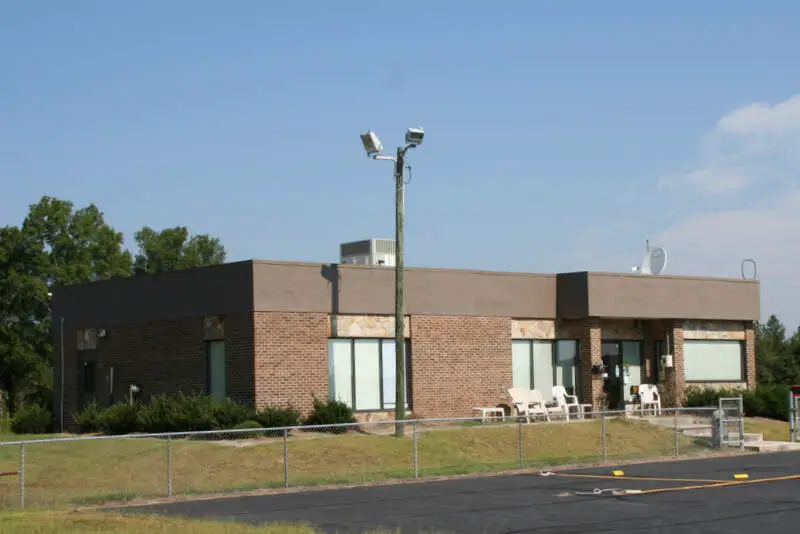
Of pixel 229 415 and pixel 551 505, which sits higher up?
pixel 229 415

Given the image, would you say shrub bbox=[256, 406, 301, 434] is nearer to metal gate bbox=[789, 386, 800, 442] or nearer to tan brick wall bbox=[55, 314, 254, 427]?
tan brick wall bbox=[55, 314, 254, 427]

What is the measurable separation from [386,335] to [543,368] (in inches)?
251

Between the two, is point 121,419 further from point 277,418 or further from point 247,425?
point 277,418

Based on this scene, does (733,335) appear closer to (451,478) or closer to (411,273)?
(411,273)

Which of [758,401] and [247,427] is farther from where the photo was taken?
[758,401]

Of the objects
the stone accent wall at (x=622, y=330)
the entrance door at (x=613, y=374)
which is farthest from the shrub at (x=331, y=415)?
the stone accent wall at (x=622, y=330)

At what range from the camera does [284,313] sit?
33656 mm

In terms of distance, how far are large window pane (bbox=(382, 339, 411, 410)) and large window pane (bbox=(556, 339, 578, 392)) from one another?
623 centimetres

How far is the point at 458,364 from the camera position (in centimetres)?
3719

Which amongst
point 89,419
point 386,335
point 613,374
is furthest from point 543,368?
point 89,419

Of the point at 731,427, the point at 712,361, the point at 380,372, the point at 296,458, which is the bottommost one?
the point at 296,458

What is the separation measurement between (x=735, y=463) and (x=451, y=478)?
272 inches

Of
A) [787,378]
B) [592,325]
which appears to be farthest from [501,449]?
[787,378]

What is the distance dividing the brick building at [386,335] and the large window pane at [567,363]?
0.03 m
